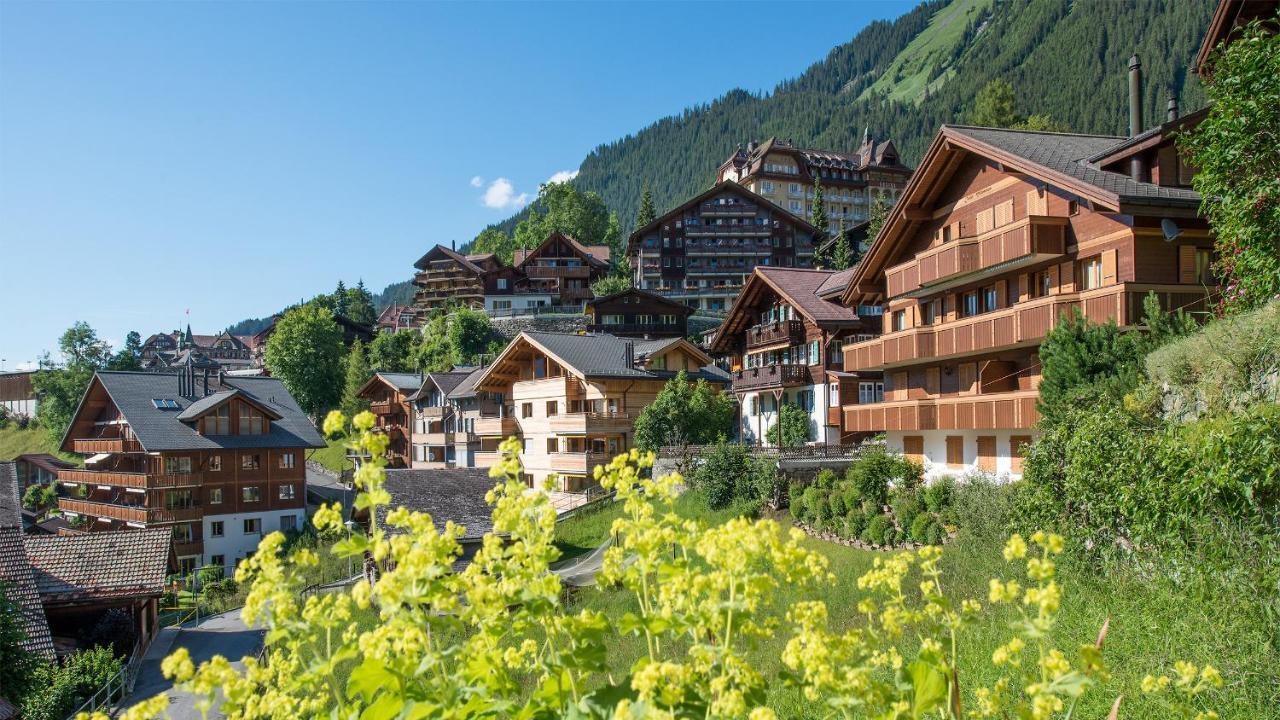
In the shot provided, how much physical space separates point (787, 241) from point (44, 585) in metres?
80.1

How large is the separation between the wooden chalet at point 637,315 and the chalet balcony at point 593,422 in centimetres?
3120

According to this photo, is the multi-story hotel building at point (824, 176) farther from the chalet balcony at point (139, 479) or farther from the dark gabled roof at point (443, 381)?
the chalet balcony at point (139, 479)

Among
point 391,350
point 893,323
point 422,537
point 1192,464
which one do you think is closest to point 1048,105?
point 391,350

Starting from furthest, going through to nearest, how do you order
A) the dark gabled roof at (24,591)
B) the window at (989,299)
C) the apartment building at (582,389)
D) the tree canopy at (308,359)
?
the tree canopy at (308,359) → the apartment building at (582,389) → the window at (989,299) → the dark gabled roof at (24,591)

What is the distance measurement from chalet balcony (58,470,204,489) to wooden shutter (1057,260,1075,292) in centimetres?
4645

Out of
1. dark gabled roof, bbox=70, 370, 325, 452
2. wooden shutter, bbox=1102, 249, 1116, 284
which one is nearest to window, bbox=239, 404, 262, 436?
dark gabled roof, bbox=70, 370, 325, 452

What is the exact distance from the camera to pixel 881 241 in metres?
29.2

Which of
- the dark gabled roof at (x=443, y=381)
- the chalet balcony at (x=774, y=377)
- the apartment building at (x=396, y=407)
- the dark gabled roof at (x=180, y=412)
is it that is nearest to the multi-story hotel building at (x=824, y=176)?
the apartment building at (x=396, y=407)

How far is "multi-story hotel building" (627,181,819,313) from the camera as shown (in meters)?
95.2

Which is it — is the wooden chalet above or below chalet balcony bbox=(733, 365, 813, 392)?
above

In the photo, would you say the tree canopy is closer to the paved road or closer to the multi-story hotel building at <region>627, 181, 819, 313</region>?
the multi-story hotel building at <region>627, 181, 819, 313</region>

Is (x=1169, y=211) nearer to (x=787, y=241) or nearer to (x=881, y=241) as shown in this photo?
(x=881, y=241)

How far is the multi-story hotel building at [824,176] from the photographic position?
385ft

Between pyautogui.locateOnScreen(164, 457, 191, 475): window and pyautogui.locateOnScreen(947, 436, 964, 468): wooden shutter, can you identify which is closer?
pyautogui.locateOnScreen(947, 436, 964, 468): wooden shutter
